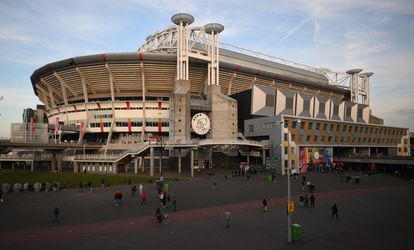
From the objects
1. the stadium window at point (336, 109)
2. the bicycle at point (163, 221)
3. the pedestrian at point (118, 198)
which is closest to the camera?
the bicycle at point (163, 221)

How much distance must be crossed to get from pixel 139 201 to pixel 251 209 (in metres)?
11.5

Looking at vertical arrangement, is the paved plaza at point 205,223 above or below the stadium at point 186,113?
below

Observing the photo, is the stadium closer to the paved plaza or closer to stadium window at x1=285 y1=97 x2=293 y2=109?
stadium window at x1=285 y1=97 x2=293 y2=109

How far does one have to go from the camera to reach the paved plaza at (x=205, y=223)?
1820cm

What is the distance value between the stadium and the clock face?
0.80ft

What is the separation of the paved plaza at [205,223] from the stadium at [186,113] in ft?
97.4

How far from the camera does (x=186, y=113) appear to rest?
73812 millimetres

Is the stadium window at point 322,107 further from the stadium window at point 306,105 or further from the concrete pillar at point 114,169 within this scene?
the concrete pillar at point 114,169

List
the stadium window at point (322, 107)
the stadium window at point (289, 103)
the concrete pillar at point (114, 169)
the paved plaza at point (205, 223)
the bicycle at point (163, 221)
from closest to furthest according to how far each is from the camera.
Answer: the paved plaza at point (205, 223) → the bicycle at point (163, 221) → the concrete pillar at point (114, 169) → the stadium window at point (289, 103) → the stadium window at point (322, 107)

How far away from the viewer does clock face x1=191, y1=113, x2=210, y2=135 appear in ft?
250

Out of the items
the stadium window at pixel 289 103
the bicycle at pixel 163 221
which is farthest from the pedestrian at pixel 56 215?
the stadium window at pixel 289 103

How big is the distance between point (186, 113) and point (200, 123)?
508 centimetres

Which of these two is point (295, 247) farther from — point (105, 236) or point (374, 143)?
point (374, 143)

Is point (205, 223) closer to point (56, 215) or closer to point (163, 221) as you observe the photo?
point (163, 221)
